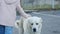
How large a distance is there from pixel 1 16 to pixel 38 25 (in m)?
2.80

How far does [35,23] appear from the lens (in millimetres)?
6941

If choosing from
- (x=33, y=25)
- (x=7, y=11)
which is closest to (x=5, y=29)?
(x=7, y=11)

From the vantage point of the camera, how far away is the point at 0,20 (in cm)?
415

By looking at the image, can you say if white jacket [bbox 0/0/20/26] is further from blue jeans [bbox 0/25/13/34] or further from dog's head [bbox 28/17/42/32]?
dog's head [bbox 28/17/42/32]

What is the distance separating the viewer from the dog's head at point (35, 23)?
6816mm

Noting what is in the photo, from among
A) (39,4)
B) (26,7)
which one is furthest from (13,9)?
(39,4)

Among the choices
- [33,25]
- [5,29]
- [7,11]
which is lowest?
[33,25]

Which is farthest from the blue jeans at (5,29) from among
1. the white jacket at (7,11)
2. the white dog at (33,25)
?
the white dog at (33,25)

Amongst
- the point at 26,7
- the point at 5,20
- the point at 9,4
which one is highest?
the point at 9,4

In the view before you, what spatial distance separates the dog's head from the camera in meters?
6.82

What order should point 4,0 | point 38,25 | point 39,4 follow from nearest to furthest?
point 4,0
point 38,25
point 39,4

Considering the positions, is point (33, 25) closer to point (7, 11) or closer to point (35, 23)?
point (35, 23)

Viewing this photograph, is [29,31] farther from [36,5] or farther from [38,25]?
[36,5]

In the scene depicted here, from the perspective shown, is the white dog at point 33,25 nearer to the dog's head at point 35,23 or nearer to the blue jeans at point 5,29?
the dog's head at point 35,23
